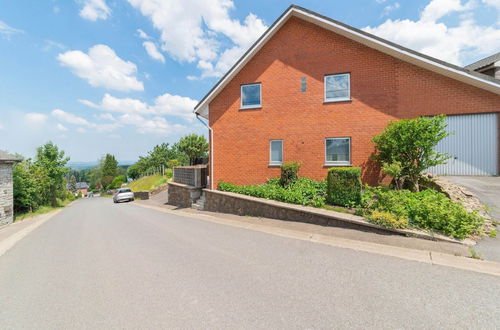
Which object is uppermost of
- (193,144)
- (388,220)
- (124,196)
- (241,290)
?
(193,144)

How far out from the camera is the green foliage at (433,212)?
5.38 m

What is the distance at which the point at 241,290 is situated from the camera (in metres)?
3.45

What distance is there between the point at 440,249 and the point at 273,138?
313 inches

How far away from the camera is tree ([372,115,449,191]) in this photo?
7465 millimetres

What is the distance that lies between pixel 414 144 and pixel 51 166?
35414 mm

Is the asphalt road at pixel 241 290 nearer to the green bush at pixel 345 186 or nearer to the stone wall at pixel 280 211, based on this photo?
the stone wall at pixel 280 211

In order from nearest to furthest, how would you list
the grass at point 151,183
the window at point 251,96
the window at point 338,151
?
the window at point 338,151 → the window at point 251,96 → the grass at point 151,183

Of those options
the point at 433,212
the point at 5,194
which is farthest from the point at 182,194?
the point at 433,212

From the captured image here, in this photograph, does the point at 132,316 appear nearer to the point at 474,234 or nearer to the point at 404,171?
the point at 474,234

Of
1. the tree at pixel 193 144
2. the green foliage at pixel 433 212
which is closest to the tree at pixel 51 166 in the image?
the tree at pixel 193 144

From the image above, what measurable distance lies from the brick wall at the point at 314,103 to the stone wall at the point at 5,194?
1357cm

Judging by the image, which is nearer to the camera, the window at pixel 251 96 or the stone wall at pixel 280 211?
the stone wall at pixel 280 211

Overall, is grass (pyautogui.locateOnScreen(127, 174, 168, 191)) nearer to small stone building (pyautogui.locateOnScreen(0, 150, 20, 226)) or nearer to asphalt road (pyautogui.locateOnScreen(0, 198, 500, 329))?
small stone building (pyautogui.locateOnScreen(0, 150, 20, 226))

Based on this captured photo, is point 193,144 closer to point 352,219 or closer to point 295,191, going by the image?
point 295,191
